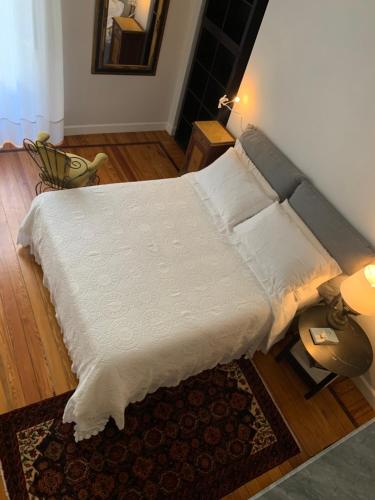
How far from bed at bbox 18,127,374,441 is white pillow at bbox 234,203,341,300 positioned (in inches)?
1.3

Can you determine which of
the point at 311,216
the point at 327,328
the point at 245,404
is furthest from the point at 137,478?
the point at 311,216

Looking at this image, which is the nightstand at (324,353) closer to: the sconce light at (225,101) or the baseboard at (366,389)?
the baseboard at (366,389)

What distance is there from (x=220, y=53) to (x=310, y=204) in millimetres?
1718

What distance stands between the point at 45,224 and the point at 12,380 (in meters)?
0.89

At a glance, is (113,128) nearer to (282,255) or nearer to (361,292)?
(282,255)

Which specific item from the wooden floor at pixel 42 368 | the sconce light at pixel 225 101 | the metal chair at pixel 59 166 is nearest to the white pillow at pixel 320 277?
the wooden floor at pixel 42 368

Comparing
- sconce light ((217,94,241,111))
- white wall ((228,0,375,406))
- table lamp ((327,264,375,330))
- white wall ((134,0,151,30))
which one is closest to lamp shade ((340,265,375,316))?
table lamp ((327,264,375,330))

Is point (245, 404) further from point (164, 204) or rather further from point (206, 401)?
point (164, 204)

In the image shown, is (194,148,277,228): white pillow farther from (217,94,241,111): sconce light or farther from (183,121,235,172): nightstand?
(217,94,241,111): sconce light

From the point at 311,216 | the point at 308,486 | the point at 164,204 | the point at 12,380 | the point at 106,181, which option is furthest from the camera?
the point at 106,181

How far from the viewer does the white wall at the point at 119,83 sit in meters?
3.21

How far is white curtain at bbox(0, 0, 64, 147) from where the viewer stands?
2.79 meters

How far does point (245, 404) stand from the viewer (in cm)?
232

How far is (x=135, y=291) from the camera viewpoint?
2.10 m
